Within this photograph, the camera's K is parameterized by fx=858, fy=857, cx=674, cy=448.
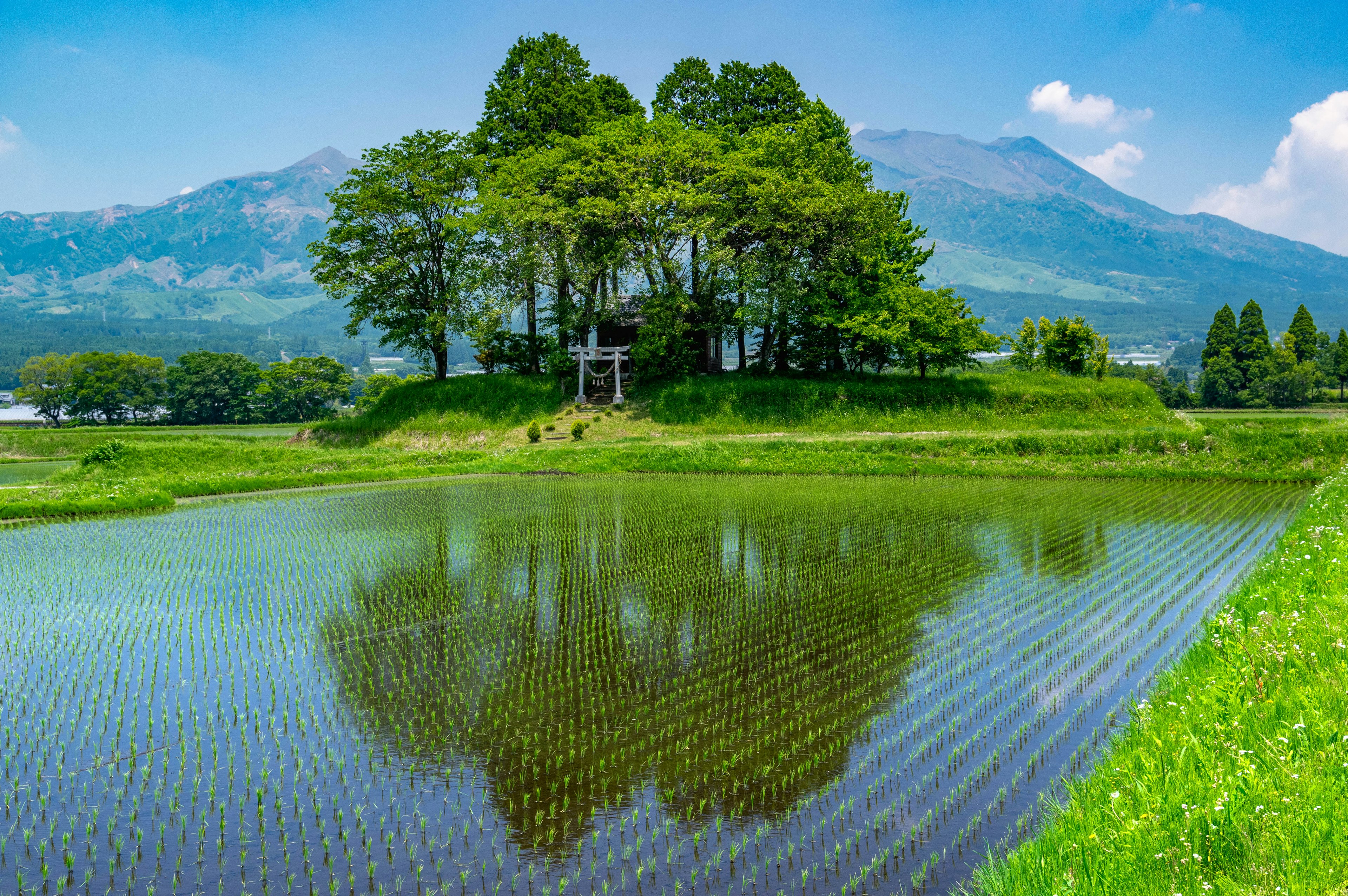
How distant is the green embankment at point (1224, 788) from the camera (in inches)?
164

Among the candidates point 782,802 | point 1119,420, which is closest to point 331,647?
point 782,802

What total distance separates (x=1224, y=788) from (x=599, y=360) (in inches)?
1438

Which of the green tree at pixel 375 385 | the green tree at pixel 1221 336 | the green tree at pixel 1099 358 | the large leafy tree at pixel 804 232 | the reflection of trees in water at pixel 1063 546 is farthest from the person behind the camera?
the green tree at pixel 1221 336

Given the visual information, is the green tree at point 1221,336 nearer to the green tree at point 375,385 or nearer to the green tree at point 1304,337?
the green tree at point 1304,337

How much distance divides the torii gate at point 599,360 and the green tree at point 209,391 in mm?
37037

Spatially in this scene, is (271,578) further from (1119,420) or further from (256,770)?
(1119,420)

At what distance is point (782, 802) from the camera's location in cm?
586

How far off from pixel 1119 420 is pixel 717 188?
19.6 meters

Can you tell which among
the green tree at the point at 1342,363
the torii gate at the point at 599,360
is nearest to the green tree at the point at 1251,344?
the green tree at the point at 1342,363

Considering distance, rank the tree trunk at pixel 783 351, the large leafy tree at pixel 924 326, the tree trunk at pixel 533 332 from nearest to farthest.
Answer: the large leafy tree at pixel 924 326
the tree trunk at pixel 783 351
the tree trunk at pixel 533 332

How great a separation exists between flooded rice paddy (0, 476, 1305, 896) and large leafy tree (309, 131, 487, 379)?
24956 millimetres

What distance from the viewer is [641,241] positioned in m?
37.7

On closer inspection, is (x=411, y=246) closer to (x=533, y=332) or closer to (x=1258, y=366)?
(x=533, y=332)

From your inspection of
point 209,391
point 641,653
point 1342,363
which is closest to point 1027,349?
point 1342,363
